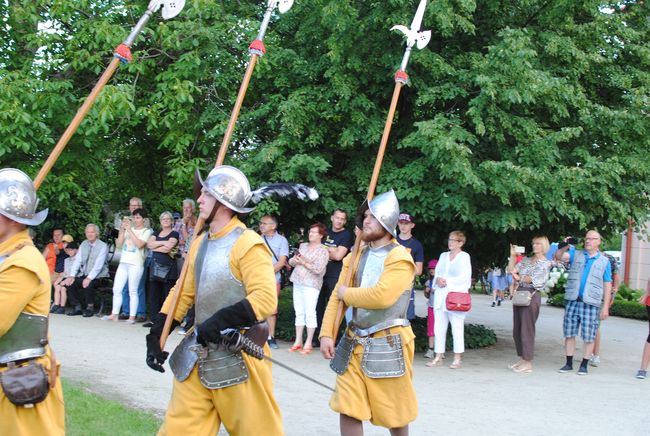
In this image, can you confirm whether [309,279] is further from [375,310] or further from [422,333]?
[375,310]

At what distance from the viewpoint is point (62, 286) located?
1359cm

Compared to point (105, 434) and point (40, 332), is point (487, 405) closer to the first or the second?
point (105, 434)

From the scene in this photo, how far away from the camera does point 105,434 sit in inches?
235

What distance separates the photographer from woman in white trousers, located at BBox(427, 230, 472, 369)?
34.6 feet

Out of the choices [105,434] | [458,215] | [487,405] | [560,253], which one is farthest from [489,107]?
[105,434]

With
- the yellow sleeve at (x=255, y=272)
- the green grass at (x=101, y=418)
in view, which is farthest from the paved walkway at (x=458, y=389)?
the yellow sleeve at (x=255, y=272)

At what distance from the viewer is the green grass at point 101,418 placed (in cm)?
610

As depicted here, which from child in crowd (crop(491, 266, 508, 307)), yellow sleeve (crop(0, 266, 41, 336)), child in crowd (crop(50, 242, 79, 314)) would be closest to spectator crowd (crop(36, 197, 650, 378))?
child in crowd (crop(50, 242, 79, 314))

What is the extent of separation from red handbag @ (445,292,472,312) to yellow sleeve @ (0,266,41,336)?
7.13m

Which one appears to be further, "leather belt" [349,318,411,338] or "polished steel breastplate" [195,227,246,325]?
"leather belt" [349,318,411,338]

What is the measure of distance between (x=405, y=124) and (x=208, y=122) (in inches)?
111

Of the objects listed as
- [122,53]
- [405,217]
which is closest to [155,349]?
[122,53]

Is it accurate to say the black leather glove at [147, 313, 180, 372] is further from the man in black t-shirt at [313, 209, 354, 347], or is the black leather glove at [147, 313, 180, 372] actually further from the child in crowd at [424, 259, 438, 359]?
the child in crowd at [424, 259, 438, 359]

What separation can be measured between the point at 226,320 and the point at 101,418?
8.42ft
